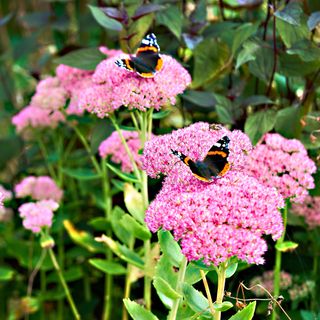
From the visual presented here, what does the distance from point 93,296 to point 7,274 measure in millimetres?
305

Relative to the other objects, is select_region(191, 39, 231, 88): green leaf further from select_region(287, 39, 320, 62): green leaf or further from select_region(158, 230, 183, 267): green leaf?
select_region(158, 230, 183, 267): green leaf

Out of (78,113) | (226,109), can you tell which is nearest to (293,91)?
(226,109)

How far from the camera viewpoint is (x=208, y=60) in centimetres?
160

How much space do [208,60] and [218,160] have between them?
2.12 ft

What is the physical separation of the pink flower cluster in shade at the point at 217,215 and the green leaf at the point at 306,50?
1.51 feet

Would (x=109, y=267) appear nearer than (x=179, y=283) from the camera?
No

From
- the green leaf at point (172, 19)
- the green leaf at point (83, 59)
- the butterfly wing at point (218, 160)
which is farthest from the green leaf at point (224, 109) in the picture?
the butterfly wing at point (218, 160)

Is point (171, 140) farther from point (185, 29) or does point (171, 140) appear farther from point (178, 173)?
point (185, 29)

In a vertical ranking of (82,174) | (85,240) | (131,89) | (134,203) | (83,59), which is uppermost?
(131,89)

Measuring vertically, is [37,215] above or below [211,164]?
below

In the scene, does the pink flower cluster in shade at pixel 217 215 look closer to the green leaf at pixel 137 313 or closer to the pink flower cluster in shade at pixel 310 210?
the green leaf at pixel 137 313

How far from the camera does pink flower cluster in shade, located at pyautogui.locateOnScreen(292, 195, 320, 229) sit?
145 cm

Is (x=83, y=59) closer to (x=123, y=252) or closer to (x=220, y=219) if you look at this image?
(x=123, y=252)

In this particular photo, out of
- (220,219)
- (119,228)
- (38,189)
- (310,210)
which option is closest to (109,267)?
(119,228)
